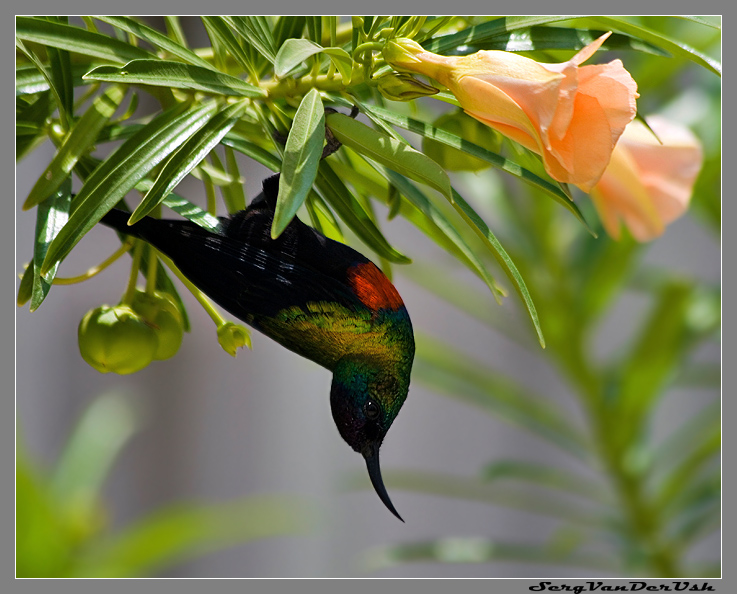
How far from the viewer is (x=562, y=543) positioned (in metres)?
1.30

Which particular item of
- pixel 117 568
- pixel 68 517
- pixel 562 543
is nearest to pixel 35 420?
pixel 68 517

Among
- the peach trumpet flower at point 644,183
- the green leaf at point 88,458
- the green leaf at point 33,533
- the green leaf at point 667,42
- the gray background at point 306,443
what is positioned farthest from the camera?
the gray background at point 306,443

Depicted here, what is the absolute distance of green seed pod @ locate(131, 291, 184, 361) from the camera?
1.51 feet

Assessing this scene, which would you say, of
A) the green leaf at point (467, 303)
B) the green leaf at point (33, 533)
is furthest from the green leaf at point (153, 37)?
the green leaf at point (467, 303)

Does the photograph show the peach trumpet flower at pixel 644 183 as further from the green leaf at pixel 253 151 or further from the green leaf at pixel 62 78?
the green leaf at pixel 62 78

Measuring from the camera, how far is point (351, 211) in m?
0.46

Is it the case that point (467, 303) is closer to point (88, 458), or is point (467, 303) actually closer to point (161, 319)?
point (88, 458)

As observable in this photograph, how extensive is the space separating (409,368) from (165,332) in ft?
0.51

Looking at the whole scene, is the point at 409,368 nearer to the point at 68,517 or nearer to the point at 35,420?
the point at 68,517

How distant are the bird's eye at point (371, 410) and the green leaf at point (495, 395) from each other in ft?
2.65

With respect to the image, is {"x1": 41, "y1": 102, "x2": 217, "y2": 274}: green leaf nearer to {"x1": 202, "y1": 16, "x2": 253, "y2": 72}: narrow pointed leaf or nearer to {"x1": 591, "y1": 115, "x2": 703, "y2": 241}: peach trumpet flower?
{"x1": 202, "y1": 16, "x2": 253, "y2": 72}: narrow pointed leaf

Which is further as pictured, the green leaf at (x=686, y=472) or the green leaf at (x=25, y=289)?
the green leaf at (x=686, y=472)

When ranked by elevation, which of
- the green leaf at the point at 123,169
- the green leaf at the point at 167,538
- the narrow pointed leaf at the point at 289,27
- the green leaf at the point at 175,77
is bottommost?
the green leaf at the point at 167,538

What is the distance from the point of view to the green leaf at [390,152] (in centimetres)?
36
